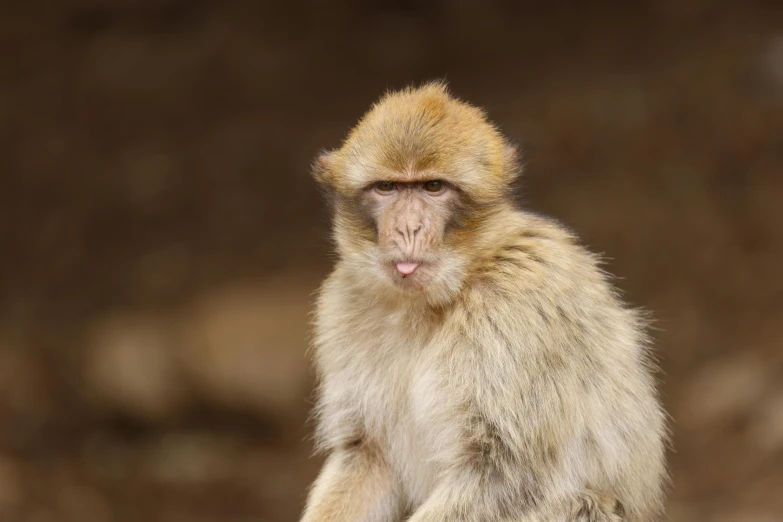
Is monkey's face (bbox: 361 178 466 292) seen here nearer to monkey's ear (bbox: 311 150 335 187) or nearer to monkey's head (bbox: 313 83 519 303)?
monkey's head (bbox: 313 83 519 303)

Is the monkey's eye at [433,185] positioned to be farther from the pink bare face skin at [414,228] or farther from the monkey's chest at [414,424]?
the monkey's chest at [414,424]

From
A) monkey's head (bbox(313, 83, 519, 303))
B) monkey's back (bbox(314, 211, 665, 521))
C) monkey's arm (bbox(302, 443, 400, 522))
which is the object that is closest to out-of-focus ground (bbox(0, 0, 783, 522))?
monkey's back (bbox(314, 211, 665, 521))

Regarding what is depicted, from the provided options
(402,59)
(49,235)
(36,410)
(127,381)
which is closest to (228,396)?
(127,381)

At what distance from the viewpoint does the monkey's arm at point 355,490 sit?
6184mm

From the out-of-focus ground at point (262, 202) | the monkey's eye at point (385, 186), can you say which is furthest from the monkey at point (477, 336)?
the out-of-focus ground at point (262, 202)

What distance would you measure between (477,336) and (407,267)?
0.58 m

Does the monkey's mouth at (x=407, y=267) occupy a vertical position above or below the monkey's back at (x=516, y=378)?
above

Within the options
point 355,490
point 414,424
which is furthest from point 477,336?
point 355,490

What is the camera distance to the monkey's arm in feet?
20.3

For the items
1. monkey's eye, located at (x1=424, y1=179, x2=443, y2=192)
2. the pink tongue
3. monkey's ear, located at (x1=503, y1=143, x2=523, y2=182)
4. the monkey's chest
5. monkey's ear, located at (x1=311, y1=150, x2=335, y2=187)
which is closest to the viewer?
the pink tongue

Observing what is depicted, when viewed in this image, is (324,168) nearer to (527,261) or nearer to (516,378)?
(527,261)

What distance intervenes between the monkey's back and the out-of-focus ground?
22.4 feet

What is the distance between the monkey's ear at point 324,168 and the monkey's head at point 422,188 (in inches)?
9.0

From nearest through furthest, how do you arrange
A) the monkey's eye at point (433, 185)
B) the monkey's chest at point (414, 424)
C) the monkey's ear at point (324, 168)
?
the monkey's eye at point (433, 185) < the monkey's chest at point (414, 424) < the monkey's ear at point (324, 168)
